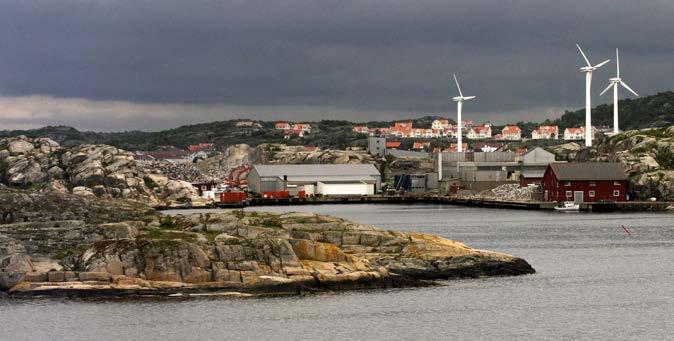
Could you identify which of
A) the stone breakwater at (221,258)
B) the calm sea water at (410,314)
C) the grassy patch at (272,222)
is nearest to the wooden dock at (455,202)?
the calm sea water at (410,314)

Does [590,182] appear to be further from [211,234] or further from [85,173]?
[211,234]

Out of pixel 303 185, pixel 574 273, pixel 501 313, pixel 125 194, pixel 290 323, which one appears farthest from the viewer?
pixel 303 185

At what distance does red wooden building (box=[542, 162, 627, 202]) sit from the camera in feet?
431

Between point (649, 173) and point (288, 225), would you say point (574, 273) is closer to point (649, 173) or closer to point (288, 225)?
point (288, 225)

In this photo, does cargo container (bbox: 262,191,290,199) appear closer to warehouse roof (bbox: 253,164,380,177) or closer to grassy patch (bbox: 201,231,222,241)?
warehouse roof (bbox: 253,164,380,177)

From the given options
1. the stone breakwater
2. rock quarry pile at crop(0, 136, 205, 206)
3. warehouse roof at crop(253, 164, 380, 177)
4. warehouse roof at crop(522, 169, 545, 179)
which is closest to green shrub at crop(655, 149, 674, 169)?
warehouse roof at crop(522, 169, 545, 179)

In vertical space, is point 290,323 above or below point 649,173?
below

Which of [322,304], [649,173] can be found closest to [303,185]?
[649,173]

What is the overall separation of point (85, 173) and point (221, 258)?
100 m

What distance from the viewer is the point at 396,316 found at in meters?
45.4

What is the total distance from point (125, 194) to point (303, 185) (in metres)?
41.5

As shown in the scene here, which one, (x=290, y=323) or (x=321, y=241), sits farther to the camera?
(x=321, y=241)

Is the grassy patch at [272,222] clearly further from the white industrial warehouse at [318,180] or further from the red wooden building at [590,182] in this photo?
the white industrial warehouse at [318,180]

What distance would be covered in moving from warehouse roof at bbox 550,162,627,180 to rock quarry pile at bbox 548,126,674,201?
9.13 ft
